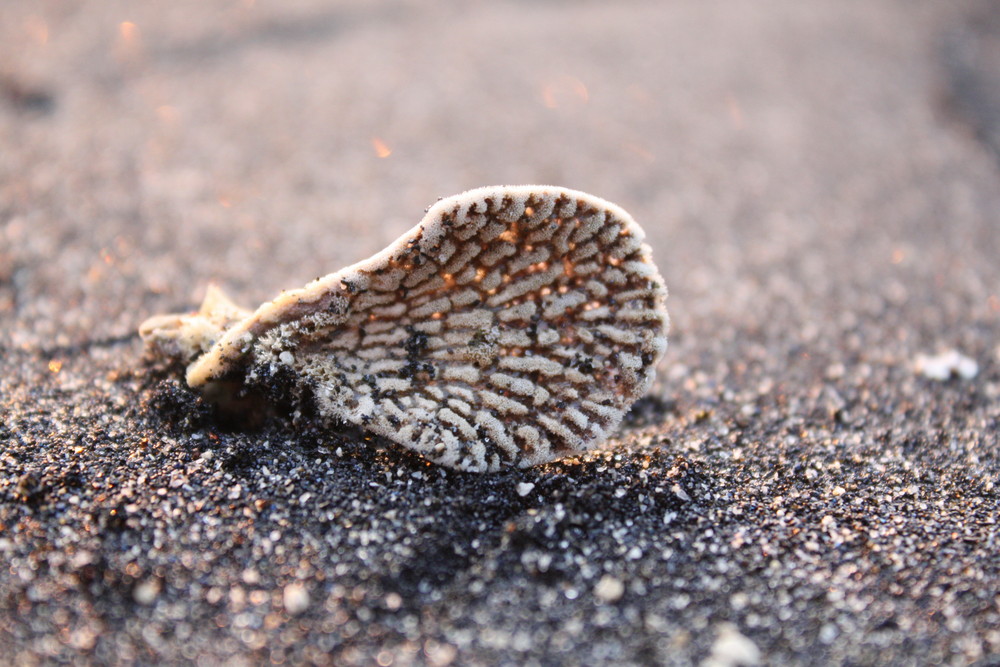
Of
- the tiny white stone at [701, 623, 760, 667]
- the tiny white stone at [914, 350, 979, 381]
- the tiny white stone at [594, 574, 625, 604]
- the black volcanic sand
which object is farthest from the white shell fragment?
the tiny white stone at [914, 350, 979, 381]

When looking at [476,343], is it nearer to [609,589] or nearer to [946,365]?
[609,589]

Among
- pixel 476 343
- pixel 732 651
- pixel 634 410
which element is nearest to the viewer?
pixel 732 651

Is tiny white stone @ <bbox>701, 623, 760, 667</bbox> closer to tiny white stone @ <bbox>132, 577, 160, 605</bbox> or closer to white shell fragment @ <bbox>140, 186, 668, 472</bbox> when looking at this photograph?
white shell fragment @ <bbox>140, 186, 668, 472</bbox>

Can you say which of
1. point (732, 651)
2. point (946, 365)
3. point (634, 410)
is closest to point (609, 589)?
point (732, 651)

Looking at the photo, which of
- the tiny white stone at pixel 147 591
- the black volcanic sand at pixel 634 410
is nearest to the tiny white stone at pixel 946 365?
the black volcanic sand at pixel 634 410

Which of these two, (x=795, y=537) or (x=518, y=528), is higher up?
(x=795, y=537)

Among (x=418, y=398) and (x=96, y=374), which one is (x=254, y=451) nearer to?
(x=418, y=398)

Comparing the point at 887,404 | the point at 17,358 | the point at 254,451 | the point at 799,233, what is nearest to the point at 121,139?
the point at 17,358
